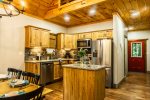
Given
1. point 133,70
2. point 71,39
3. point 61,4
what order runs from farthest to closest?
1. point 133,70
2. point 71,39
3. point 61,4

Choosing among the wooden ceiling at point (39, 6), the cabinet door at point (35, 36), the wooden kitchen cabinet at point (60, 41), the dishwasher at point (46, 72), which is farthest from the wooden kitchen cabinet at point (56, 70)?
the wooden ceiling at point (39, 6)

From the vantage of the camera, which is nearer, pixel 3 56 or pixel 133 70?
pixel 3 56

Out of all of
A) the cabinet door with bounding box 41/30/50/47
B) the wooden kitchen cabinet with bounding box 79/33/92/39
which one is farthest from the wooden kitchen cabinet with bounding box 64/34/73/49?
the cabinet door with bounding box 41/30/50/47

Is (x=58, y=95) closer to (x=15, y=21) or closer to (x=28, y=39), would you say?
(x=28, y=39)

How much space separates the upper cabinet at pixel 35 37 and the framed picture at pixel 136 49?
20.8 feet

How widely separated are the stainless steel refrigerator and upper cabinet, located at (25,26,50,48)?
229 centimetres

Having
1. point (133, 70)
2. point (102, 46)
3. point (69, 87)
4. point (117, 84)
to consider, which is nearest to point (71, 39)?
point (102, 46)

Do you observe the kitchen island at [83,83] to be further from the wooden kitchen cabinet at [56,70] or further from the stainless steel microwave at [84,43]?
the stainless steel microwave at [84,43]

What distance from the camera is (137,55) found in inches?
338

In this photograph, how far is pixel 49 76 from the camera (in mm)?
5141

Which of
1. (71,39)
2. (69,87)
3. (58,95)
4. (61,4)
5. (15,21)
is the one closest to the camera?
(69,87)

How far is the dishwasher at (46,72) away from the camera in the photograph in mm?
4848

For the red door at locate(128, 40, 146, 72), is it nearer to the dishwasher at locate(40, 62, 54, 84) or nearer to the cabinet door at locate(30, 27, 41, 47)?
the dishwasher at locate(40, 62, 54, 84)

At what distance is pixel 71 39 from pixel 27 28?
2.46m
